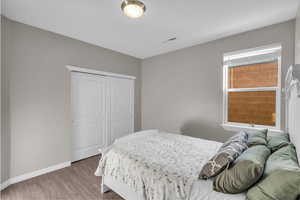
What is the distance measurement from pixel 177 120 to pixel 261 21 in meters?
2.44

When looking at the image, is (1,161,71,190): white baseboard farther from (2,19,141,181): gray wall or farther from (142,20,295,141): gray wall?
(142,20,295,141): gray wall

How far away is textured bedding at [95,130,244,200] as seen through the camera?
1.24 metres

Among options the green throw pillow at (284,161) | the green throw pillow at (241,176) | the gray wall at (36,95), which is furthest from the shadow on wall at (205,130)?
the gray wall at (36,95)

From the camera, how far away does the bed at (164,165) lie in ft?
3.93

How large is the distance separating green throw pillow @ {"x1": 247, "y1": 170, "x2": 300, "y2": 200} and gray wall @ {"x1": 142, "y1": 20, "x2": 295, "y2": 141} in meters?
1.97

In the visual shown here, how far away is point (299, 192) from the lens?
0.81 m

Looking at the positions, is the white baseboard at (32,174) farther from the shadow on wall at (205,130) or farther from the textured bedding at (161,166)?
the shadow on wall at (205,130)

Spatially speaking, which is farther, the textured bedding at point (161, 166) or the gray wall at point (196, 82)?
the gray wall at point (196, 82)

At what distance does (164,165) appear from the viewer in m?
1.51

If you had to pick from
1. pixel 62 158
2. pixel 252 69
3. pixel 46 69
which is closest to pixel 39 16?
pixel 46 69

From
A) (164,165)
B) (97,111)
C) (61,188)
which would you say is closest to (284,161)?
(164,165)

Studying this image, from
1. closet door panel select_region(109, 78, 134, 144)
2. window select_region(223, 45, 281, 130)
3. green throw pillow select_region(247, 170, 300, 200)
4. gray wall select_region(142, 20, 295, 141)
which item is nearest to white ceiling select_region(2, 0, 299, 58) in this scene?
gray wall select_region(142, 20, 295, 141)

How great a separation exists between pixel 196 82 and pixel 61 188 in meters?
3.15

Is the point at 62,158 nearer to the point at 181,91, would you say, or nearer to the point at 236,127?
the point at 181,91
